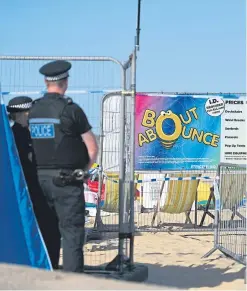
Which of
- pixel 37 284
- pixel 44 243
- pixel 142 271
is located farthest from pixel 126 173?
pixel 37 284

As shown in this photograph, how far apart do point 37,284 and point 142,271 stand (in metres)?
1.76

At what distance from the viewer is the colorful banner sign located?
1156 cm

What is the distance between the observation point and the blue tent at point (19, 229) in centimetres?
579

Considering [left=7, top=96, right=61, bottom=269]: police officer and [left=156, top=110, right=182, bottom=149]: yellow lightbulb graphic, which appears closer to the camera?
[left=7, top=96, right=61, bottom=269]: police officer

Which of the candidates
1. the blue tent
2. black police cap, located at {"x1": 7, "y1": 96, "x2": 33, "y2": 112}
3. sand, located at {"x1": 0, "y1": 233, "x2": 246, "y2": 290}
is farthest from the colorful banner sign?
the blue tent

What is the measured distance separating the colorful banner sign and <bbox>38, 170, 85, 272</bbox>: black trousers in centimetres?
582

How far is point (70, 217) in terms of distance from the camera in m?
5.68

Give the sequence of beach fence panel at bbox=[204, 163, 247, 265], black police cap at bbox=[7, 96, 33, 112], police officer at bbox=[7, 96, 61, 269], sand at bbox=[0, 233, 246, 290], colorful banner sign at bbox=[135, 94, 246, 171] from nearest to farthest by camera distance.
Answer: sand at bbox=[0, 233, 246, 290]
police officer at bbox=[7, 96, 61, 269]
black police cap at bbox=[7, 96, 33, 112]
beach fence panel at bbox=[204, 163, 247, 265]
colorful banner sign at bbox=[135, 94, 246, 171]

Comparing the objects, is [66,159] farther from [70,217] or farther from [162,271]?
[162,271]

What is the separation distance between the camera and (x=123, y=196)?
6.90m

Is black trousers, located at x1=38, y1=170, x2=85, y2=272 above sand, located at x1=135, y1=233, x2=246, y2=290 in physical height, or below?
above

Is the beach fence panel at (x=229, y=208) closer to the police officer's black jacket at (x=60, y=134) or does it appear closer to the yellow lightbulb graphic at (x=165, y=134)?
the yellow lightbulb graphic at (x=165, y=134)

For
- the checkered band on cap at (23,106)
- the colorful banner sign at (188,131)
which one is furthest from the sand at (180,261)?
the checkered band on cap at (23,106)

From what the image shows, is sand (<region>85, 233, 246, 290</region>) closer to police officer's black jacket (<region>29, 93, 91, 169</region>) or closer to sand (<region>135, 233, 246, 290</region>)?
sand (<region>135, 233, 246, 290</region>)
